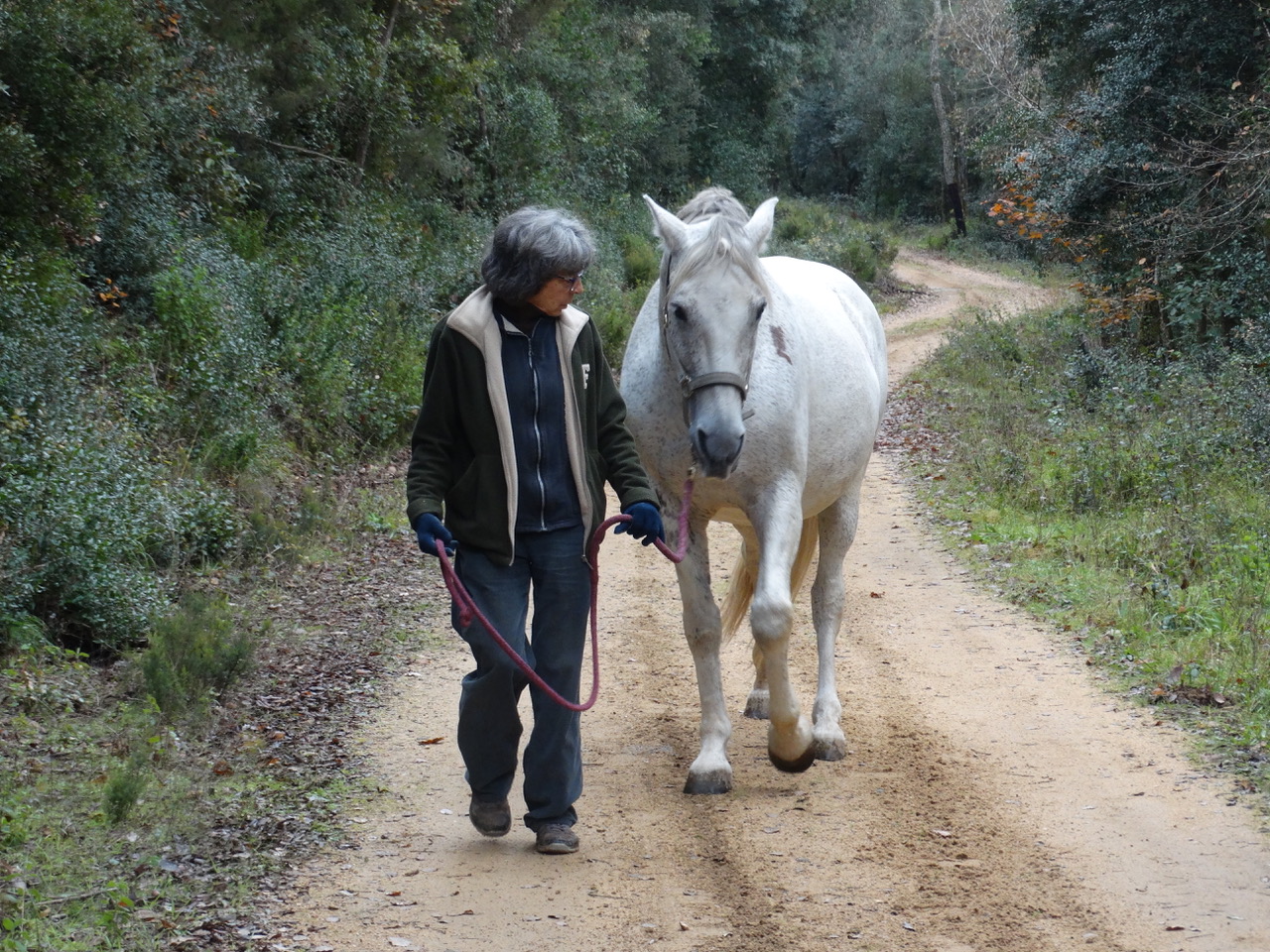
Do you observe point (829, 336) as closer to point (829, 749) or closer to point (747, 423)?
point (747, 423)

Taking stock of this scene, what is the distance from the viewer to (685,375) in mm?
4449

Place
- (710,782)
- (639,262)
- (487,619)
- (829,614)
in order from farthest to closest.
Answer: (639,262), (829,614), (710,782), (487,619)

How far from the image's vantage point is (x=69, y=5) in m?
9.14

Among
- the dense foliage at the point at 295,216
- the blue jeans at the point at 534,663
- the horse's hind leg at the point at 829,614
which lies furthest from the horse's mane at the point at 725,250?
the dense foliage at the point at 295,216

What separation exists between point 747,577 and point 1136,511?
444 cm

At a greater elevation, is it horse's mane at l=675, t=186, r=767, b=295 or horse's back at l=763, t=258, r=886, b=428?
horse's mane at l=675, t=186, r=767, b=295

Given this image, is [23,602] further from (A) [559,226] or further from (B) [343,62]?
(B) [343,62]

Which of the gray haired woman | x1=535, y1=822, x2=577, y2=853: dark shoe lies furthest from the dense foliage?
x1=535, y1=822, x2=577, y2=853: dark shoe

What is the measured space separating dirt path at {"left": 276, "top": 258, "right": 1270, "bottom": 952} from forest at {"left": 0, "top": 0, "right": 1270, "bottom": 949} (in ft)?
2.84

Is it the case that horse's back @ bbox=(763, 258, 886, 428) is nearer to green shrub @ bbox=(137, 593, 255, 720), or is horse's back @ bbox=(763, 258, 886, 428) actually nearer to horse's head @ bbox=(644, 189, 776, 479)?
horse's head @ bbox=(644, 189, 776, 479)

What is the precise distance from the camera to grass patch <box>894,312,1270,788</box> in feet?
Result: 19.7

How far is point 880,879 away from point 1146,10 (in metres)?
13.4

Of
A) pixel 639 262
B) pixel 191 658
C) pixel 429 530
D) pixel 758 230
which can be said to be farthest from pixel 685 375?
pixel 639 262

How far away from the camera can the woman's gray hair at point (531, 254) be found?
3.96 meters
